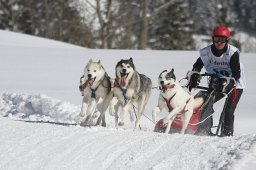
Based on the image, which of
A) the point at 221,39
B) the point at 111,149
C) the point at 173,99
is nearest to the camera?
the point at 111,149

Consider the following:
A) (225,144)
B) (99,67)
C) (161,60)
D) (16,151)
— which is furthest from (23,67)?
(225,144)

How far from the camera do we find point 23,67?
1516cm

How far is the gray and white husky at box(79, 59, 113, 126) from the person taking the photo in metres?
7.37

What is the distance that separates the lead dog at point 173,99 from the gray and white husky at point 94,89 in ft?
2.60

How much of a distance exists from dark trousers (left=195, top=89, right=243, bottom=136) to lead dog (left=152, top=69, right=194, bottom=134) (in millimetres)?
348

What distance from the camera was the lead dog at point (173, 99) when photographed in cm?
696

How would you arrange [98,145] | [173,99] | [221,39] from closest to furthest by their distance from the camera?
[98,145] → [173,99] → [221,39]

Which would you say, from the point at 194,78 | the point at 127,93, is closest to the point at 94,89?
the point at 127,93

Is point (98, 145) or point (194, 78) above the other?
point (194, 78)

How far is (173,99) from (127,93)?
642 mm

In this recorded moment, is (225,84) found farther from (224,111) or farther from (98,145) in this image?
(98,145)

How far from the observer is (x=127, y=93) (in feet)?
23.9

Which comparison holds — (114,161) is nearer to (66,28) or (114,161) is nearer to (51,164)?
(51,164)

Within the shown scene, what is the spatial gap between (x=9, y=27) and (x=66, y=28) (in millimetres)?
4368
